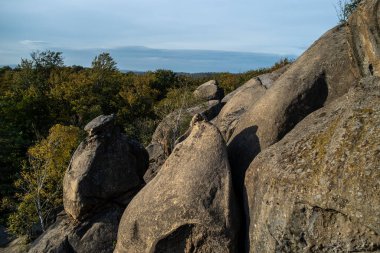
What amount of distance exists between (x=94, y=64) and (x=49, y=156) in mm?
43262

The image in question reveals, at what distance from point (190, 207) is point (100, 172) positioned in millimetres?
9188

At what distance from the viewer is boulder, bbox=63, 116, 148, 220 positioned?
21.4 metres

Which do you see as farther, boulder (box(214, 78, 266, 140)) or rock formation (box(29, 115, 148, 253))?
rock formation (box(29, 115, 148, 253))

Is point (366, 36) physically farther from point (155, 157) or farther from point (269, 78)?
point (155, 157)

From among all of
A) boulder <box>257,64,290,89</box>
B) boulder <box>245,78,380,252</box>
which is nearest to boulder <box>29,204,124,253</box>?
boulder <box>257,64,290,89</box>

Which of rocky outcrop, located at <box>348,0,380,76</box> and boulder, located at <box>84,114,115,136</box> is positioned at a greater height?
rocky outcrop, located at <box>348,0,380,76</box>

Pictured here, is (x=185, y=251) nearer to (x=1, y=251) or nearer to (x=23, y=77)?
(x=1, y=251)

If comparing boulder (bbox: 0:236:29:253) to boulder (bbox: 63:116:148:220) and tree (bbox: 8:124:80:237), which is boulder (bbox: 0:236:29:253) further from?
boulder (bbox: 63:116:148:220)

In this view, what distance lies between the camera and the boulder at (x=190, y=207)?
1350cm

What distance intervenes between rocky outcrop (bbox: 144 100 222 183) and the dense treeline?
6.19ft

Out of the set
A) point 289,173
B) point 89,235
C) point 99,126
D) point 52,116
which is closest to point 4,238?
point 89,235

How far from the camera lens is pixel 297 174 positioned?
1130 centimetres

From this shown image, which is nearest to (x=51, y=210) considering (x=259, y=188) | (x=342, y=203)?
(x=259, y=188)

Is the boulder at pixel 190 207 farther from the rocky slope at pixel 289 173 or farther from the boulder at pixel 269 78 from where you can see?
the boulder at pixel 269 78
